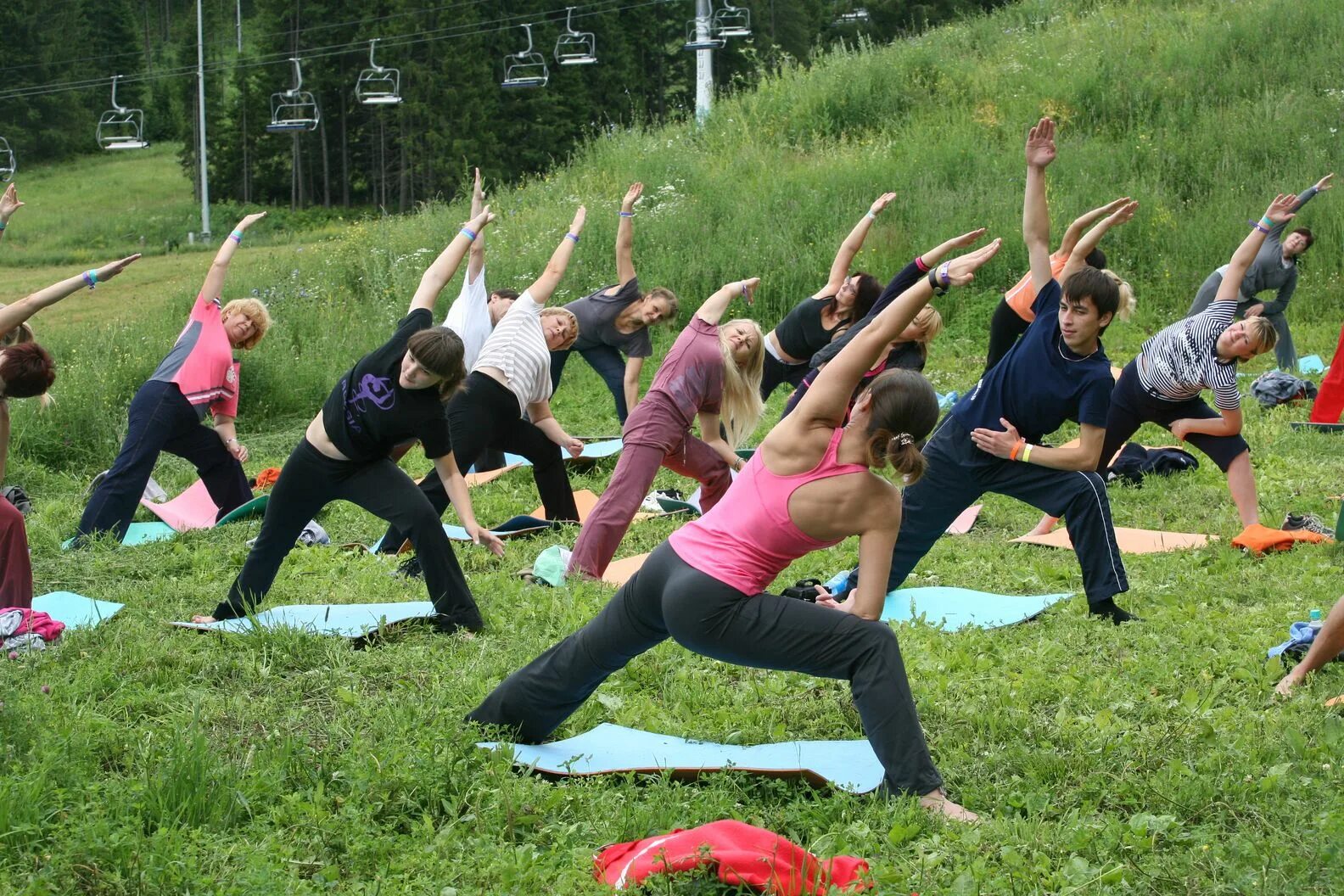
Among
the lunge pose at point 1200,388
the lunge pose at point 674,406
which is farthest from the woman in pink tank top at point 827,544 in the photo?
the lunge pose at point 1200,388

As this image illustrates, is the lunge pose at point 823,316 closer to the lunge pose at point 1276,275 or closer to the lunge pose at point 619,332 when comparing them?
the lunge pose at point 619,332

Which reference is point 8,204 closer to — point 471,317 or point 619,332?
point 471,317

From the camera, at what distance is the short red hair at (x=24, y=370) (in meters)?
6.03

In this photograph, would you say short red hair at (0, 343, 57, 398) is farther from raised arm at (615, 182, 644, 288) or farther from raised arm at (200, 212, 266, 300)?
raised arm at (615, 182, 644, 288)

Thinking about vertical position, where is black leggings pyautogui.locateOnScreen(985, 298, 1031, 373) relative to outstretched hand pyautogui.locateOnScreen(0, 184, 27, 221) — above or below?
below

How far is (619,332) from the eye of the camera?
1038 centimetres

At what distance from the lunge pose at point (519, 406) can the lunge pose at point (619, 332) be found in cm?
148

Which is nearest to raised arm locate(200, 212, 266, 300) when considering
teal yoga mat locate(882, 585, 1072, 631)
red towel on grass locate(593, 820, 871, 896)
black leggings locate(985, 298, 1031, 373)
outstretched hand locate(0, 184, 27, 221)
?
outstretched hand locate(0, 184, 27, 221)

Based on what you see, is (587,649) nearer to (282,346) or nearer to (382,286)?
(282,346)

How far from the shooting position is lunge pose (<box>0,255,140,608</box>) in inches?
228

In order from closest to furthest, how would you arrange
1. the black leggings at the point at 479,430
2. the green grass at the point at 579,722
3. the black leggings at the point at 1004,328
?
the green grass at the point at 579,722 → the black leggings at the point at 479,430 → the black leggings at the point at 1004,328

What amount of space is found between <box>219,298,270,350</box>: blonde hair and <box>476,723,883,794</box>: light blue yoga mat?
485 centimetres

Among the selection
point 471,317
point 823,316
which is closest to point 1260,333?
point 823,316

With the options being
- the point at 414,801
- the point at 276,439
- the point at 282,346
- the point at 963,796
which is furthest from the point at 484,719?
the point at 282,346
